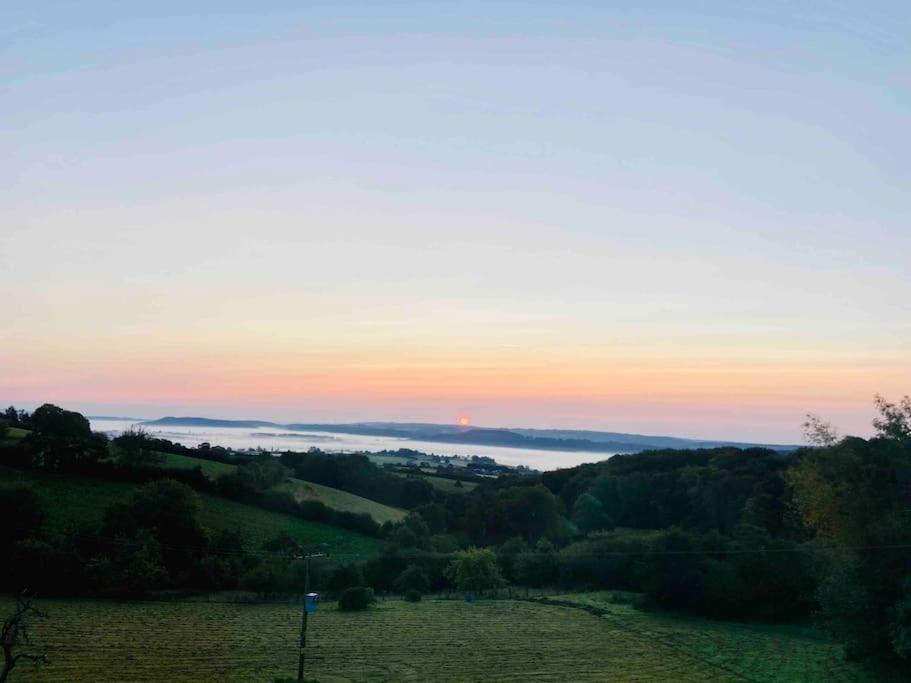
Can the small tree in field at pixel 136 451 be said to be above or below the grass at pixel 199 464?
above

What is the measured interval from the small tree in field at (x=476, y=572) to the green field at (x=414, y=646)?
8388mm

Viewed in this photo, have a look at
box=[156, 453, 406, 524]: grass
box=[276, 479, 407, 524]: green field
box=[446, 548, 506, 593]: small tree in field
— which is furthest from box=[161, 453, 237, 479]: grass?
box=[446, 548, 506, 593]: small tree in field

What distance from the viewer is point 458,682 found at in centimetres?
2795

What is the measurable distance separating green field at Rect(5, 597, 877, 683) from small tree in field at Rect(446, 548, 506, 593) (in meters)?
8.39

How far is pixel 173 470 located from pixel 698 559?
42.6m

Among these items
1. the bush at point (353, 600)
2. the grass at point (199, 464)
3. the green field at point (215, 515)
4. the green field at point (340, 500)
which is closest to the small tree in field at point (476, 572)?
the green field at point (215, 515)

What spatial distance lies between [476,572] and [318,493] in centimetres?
2479

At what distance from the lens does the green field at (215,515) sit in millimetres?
57781

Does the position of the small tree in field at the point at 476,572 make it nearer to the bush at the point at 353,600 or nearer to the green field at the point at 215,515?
the green field at the point at 215,515

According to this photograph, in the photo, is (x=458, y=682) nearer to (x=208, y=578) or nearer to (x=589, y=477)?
(x=208, y=578)

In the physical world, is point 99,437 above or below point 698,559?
above

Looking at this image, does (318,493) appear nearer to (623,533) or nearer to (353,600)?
(623,533)

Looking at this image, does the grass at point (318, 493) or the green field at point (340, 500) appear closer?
the grass at point (318, 493)

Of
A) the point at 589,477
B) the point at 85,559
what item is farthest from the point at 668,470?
the point at 85,559
